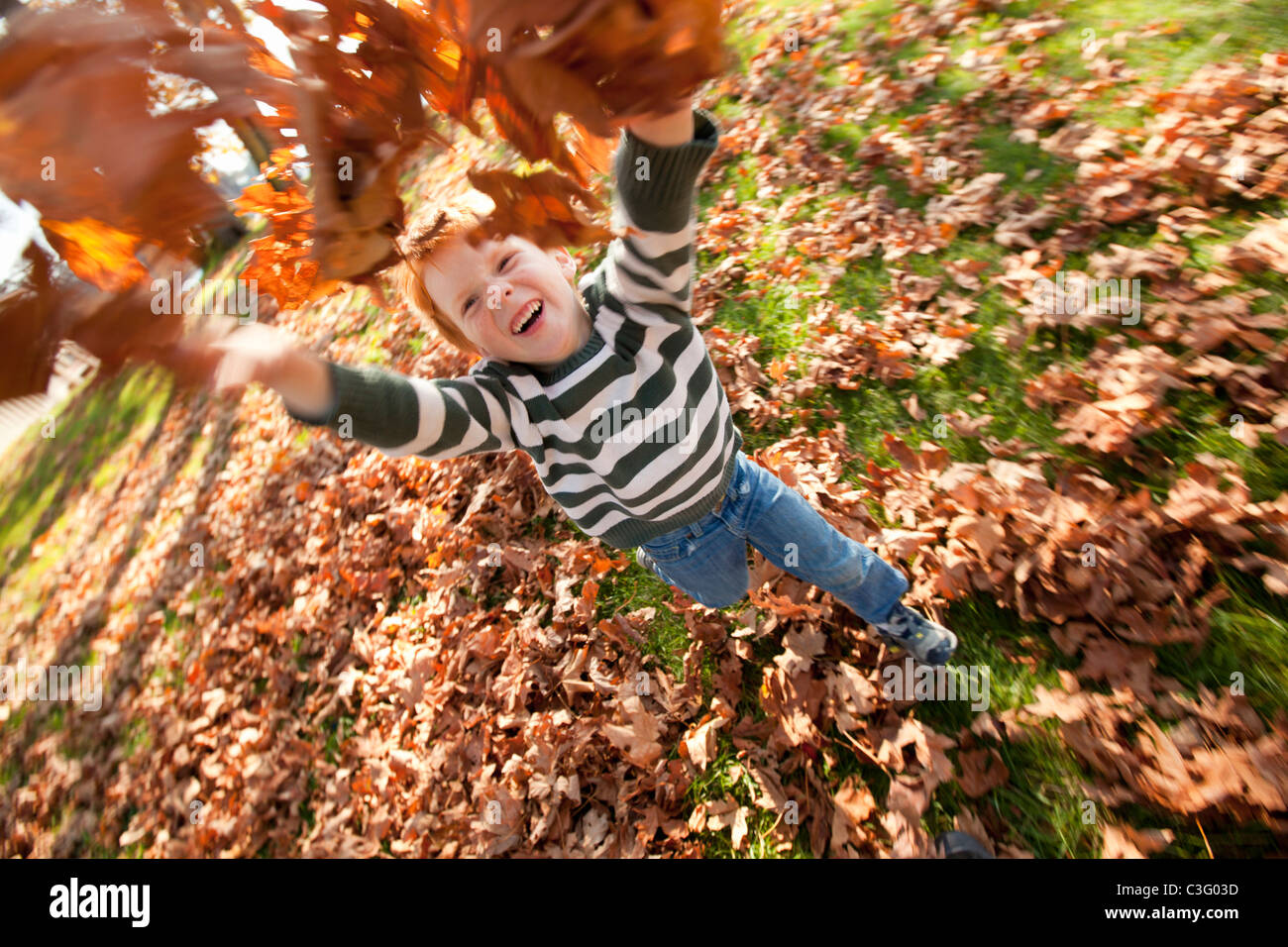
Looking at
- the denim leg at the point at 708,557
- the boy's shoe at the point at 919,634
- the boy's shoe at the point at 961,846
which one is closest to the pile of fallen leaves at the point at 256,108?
the denim leg at the point at 708,557

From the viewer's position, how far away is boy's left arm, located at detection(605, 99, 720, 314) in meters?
1.22

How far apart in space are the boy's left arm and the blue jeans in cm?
74

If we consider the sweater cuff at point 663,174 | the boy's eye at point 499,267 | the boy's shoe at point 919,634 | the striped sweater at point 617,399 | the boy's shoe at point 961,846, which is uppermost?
the sweater cuff at point 663,174

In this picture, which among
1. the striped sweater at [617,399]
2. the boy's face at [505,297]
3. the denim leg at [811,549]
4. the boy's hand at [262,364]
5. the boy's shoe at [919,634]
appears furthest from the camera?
the boy's shoe at [919,634]

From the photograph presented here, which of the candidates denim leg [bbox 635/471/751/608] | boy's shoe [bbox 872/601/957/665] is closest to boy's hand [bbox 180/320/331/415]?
denim leg [bbox 635/471/751/608]

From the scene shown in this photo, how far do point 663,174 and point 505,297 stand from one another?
471mm

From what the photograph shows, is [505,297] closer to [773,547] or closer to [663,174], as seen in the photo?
[663,174]

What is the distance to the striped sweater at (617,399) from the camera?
136 cm

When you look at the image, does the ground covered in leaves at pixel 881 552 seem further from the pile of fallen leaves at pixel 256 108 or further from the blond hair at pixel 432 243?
the blond hair at pixel 432 243

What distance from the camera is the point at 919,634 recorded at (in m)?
2.21

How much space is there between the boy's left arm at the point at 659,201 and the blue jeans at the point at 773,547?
29.3 inches

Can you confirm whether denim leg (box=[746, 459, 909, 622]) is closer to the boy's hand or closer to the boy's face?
the boy's face
